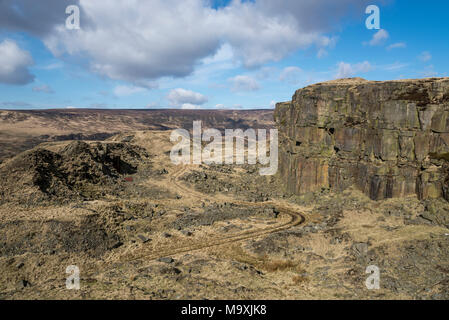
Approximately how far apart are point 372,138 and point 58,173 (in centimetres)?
3306

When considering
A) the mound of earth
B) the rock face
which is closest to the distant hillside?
the mound of earth

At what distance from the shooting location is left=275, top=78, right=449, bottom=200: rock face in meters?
23.5

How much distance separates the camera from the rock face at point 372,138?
23.5 metres

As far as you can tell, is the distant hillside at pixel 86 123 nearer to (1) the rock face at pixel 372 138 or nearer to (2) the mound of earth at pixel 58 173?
(2) the mound of earth at pixel 58 173

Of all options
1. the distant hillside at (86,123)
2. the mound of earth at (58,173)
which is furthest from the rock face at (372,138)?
the distant hillside at (86,123)

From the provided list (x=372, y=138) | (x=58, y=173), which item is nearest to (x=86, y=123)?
(x=58, y=173)

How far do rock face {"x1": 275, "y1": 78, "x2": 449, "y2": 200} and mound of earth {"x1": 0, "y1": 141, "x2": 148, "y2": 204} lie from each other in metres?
24.2

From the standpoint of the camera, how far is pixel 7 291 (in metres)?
14.5
